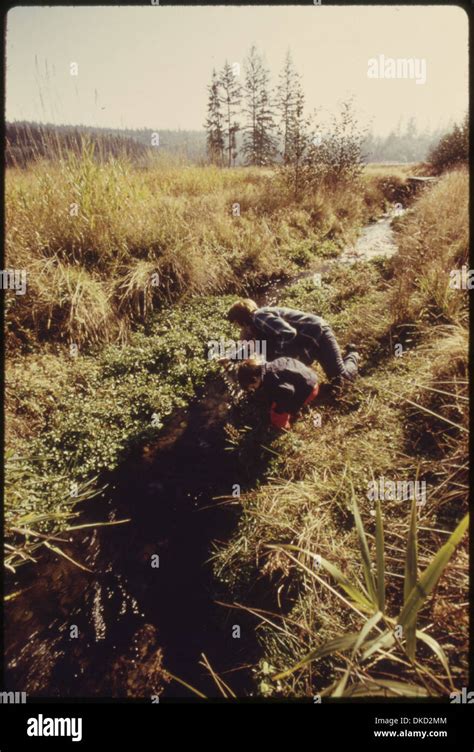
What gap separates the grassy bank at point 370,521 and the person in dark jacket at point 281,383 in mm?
209

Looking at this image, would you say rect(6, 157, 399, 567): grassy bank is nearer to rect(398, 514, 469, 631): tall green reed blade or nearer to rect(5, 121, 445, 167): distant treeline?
rect(5, 121, 445, 167): distant treeline

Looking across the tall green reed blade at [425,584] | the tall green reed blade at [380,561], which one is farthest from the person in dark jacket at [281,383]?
the tall green reed blade at [425,584]

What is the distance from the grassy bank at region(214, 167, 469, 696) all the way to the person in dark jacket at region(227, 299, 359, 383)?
0.33m

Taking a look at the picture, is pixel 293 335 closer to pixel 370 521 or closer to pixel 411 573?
pixel 370 521

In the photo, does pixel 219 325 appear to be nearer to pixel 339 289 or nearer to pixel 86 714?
pixel 339 289

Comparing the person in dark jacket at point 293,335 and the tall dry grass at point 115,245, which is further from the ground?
the tall dry grass at point 115,245

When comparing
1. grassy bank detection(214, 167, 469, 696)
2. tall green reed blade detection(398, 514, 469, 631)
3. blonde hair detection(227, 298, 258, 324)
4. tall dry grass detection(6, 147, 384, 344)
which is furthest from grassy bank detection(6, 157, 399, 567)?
tall green reed blade detection(398, 514, 469, 631)

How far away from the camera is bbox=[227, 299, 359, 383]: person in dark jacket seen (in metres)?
3.42

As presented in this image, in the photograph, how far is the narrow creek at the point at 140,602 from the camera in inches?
82.3

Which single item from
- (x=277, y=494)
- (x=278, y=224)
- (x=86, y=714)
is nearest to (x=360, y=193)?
(x=278, y=224)

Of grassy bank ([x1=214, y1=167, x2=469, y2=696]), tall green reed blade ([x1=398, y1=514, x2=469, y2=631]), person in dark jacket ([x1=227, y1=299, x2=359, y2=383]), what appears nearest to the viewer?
tall green reed blade ([x1=398, y1=514, x2=469, y2=631])

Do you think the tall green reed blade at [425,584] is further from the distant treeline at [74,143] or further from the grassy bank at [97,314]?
the distant treeline at [74,143]

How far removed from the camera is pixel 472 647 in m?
1.81

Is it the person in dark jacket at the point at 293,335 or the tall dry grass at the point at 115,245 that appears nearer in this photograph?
the person in dark jacket at the point at 293,335
